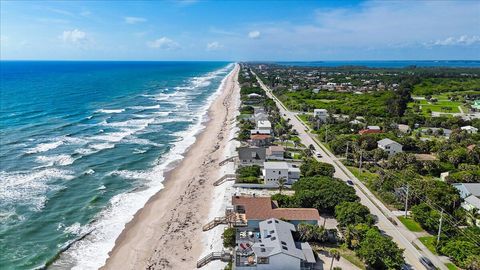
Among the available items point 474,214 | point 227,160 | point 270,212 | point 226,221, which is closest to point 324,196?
point 270,212

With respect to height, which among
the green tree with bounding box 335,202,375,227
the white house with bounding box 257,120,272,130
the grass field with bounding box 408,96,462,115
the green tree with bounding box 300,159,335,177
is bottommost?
the green tree with bounding box 335,202,375,227

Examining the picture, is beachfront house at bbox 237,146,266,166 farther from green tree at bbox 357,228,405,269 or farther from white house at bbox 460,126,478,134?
white house at bbox 460,126,478,134

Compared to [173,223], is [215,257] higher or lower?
higher

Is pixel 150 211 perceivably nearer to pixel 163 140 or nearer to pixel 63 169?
pixel 63 169

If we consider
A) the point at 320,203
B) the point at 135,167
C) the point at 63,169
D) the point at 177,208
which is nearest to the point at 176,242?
the point at 177,208

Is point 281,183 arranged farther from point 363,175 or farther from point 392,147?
point 392,147

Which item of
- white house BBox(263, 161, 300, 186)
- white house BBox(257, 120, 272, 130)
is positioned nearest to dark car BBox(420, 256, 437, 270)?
white house BBox(263, 161, 300, 186)

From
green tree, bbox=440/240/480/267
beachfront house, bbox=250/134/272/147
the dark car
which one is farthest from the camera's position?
beachfront house, bbox=250/134/272/147
